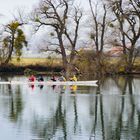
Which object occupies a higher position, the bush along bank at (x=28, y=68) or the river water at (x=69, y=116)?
the bush along bank at (x=28, y=68)

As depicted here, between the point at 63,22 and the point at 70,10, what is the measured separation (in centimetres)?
179

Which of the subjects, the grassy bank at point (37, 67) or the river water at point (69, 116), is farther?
the grassy bank at point (37, 67)

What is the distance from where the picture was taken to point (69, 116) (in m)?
23.5

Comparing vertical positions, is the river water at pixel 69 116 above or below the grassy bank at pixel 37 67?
below

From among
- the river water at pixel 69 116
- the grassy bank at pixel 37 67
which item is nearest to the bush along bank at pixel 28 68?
the grassy bank at pixel 37 67

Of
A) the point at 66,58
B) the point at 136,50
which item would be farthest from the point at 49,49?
the point at 136,50

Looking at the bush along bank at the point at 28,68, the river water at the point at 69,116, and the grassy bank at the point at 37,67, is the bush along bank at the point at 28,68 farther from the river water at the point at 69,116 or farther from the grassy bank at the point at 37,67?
the river water at the point at 69,116

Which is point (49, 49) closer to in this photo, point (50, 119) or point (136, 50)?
point (136, 50)

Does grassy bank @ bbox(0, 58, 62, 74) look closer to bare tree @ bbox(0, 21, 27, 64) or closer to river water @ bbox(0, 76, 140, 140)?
bare tree @ bbox(0, 21, 27, 64)

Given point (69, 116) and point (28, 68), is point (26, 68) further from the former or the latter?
point (69, 116)

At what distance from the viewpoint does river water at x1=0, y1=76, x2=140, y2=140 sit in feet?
62.0

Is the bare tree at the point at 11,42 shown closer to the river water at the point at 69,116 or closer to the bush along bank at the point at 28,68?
the bush along bank at the point at 28,68

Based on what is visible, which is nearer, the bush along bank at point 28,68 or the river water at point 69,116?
the river water at point 69,116

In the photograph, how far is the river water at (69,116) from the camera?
18.9 metres
